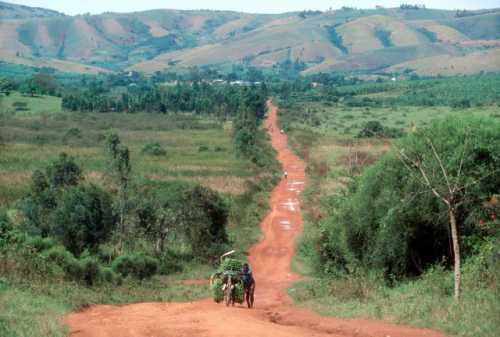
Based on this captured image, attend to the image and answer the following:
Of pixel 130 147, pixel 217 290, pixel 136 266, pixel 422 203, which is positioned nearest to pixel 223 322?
pixel 217 290

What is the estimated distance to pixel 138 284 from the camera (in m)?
23.3

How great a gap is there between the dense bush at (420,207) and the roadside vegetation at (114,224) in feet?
15.4

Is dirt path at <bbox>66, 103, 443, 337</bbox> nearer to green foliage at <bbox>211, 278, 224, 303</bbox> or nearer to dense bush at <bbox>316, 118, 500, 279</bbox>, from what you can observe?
green foliage at <bbox>211, 278, 224, 303</bbox>

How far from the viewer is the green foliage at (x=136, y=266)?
24484mm

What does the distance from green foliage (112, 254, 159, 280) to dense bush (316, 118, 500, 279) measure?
669 cm

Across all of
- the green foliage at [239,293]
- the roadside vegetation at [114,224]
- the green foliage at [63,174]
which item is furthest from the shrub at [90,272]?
the green foliage at [63,174]

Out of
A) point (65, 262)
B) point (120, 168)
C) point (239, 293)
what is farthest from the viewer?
point (120, 168)

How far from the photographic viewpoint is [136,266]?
25.1 m

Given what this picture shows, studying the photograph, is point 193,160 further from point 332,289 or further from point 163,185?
point 332,289

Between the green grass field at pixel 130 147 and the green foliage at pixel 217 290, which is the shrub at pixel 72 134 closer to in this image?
the green grass field at pixel 130 147

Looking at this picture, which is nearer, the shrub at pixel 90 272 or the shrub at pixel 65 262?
the shrub at pixel 65 262

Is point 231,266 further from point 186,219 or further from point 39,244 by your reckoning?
point 186,219

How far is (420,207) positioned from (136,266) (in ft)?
32.8

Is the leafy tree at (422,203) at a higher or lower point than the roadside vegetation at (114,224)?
higher
